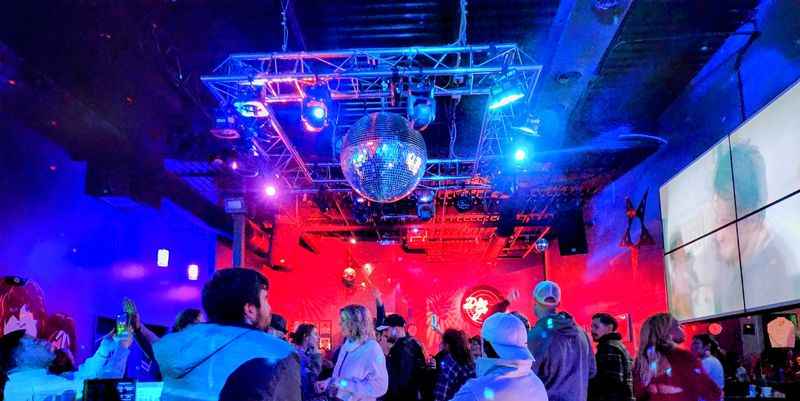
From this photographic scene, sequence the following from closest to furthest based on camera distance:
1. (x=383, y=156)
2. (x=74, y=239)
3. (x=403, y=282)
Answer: (x=383, y=156)
(x=74, y=239)
(x=403, y=282)

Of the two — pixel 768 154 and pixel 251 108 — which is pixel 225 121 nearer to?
pixel 251 108

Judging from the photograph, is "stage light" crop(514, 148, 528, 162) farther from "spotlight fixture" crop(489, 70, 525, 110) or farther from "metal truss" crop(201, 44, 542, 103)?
"spotlight fixture" crop(489, 70, 525, 110)

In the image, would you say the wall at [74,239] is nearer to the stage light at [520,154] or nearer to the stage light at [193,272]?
the stage light at [193,272]

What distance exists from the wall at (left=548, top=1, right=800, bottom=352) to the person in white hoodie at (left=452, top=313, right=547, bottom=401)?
13.2 feet

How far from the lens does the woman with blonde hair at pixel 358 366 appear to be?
3922mm

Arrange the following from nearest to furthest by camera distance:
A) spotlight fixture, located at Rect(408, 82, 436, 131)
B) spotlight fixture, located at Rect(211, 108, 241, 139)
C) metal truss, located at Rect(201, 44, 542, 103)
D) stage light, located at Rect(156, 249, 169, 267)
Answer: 1. metal truss, located at Rect(201, 44, 542, 103)
2. spotlight fixture, located at Rect(408, 82, 436, 131)
3. spotlight fixture, located at Rect(211, 108, 241, 139)
4. stage light, located at Rect(156, 249, 169, 267)

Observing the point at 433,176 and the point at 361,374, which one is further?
the point at 433,176

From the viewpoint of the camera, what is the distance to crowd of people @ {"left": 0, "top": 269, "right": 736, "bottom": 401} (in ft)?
4.74

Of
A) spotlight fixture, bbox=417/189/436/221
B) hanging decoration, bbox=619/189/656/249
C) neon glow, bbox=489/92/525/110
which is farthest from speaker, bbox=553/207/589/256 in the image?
neon glow, bbox=489/92/525/110

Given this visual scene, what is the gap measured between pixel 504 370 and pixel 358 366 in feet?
6.52

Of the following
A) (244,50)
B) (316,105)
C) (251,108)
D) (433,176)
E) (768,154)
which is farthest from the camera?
(433,176)

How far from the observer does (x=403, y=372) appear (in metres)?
5.18

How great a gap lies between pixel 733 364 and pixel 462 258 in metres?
10.4

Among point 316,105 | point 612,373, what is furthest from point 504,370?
point 316,105
